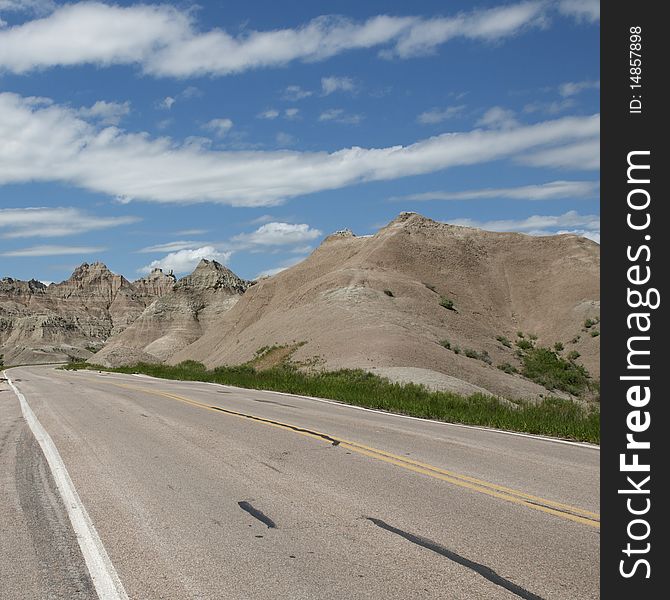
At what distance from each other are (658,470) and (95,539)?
5.04 meters

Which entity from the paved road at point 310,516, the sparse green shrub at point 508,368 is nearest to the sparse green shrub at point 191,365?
the sparse green shrub at point 508,368

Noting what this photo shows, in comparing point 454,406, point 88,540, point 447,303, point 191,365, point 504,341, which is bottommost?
→ point 88,540

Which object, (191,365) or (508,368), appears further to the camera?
(191,365)

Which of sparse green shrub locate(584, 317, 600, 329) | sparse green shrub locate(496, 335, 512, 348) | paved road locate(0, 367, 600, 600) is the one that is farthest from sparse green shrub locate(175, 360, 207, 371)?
paved road locate(0, 367, 600, 600)

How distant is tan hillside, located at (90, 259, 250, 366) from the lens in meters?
126

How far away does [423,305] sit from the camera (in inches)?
2341

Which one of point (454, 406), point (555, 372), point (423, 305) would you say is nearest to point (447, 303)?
point (423, 305)

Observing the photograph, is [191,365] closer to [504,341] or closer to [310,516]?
[504,341]

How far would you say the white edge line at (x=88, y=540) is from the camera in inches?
202

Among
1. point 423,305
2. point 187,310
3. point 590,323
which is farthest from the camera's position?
point 187,310

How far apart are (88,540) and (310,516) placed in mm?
2086

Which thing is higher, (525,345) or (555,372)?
(525,345)

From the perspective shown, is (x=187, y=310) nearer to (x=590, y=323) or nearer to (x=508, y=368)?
(x=590, y=323)

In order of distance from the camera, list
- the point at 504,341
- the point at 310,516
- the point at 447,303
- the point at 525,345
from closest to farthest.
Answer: the point at 310,516, the point at 504,341, the point at 525,345, the point at 447,303
